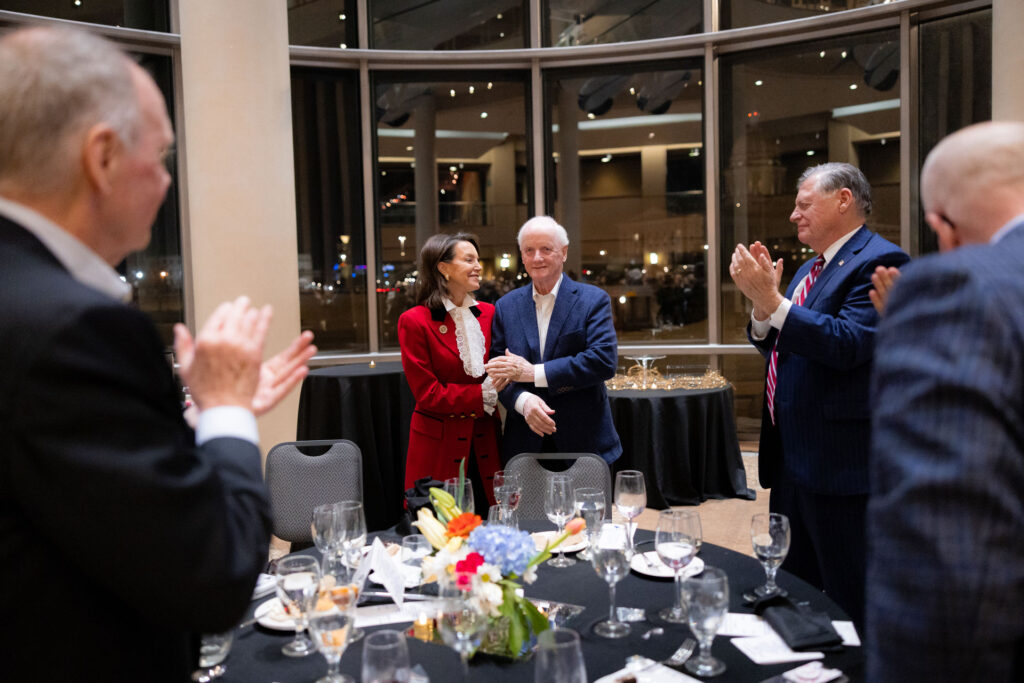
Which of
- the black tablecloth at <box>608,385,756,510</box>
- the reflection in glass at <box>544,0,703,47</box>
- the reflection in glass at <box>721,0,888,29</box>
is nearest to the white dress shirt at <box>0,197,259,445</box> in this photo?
the black tablecloth at <box>608,385,756,510</box>

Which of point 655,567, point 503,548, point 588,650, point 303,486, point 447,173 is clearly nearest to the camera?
point 503,548

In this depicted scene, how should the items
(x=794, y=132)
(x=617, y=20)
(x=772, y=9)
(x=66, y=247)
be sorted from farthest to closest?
(x=617, y=20) → (x=794, y=132) → (x=772, y=9) → (x=66, y=247)

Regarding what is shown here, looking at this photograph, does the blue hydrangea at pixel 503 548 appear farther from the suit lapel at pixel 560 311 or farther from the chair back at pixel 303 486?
the suit lapel at pixel 560 311

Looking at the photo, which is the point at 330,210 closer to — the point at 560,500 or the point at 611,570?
the point at 560,500

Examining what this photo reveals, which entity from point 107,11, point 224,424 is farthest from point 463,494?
point 107,11

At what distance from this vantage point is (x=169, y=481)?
0.87m

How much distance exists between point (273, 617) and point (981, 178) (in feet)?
5.31

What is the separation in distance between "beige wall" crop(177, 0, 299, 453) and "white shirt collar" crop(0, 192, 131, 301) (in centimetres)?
403

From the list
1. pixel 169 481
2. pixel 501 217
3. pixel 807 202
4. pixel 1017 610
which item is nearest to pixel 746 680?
pixel 1017 610

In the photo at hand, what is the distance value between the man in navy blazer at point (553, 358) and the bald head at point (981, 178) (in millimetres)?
1857

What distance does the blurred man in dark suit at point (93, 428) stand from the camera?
0.84 m

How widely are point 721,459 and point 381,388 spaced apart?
2.45 m

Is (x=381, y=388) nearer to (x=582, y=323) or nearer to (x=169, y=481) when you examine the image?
(x=582, y=323)

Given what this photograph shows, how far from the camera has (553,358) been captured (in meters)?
3.19
